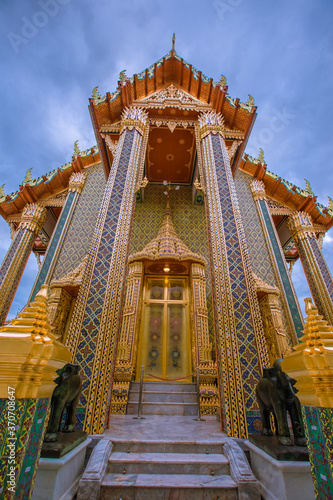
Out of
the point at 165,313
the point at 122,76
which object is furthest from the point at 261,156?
the point at 165,313

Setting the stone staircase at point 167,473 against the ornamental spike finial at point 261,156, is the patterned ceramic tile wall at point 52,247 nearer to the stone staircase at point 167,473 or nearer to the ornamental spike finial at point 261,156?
the stone staircase at point 167,473

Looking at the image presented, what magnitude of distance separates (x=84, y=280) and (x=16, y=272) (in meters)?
4.69

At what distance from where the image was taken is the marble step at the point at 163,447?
2.42 metres

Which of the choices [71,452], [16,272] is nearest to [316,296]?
[71,452]

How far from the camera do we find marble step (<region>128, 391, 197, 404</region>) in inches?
195

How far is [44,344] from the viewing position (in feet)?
4.30

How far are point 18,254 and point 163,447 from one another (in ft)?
23.4

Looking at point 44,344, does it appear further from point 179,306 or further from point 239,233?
point 179,306

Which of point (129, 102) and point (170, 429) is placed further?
point (129, 102)

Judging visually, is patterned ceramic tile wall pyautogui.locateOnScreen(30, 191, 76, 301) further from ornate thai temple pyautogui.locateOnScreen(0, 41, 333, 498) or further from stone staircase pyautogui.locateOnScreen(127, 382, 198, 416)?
stone staircase pyautogui.locateOnScreen(127, 382, 198, 416)

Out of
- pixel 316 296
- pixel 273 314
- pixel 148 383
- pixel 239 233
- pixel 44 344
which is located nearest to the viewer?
pixel 44 344

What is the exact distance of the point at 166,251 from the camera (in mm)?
6801

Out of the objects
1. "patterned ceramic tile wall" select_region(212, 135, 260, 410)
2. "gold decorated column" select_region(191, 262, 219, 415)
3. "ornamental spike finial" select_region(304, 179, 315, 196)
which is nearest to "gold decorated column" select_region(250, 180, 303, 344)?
"ornamental spike finial" select_region(304, 179, 315, 196)

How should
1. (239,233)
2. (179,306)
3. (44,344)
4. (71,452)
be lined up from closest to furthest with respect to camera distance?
(44,344) < (71,452) < (239,233) < (179,306)
